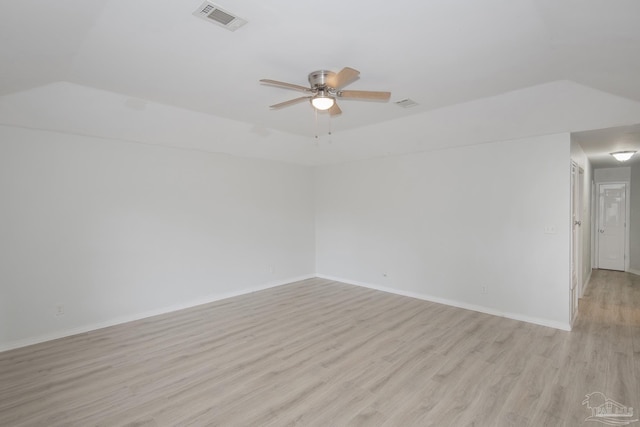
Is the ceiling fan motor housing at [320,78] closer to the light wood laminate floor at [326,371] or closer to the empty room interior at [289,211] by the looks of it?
the empty room interior at [289,211]

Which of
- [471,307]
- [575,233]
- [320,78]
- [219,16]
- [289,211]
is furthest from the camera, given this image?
[289,211]

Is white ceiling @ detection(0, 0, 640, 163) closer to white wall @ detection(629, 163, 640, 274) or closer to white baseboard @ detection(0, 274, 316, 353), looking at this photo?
white baseboard @ detection(0, 274, 316, 353)

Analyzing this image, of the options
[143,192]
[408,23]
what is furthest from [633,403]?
[143,192]

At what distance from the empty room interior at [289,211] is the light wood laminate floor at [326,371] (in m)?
0.03

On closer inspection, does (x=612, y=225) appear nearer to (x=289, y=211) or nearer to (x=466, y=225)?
(x=466, y=225)

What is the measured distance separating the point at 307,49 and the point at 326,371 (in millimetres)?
2921

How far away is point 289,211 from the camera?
657cm

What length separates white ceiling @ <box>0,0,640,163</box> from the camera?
1916 mm

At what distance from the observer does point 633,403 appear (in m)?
2.44

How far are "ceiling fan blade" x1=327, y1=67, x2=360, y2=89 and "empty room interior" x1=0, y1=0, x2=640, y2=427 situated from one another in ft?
0.08

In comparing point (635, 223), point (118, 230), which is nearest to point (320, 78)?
point (118, 230)

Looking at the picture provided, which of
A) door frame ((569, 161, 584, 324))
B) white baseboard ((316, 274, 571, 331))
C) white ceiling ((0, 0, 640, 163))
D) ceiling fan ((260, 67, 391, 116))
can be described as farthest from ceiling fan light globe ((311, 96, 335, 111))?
white baseboard ((316, 274, 571, 331))

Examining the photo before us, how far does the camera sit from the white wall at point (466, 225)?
4.05 metres
